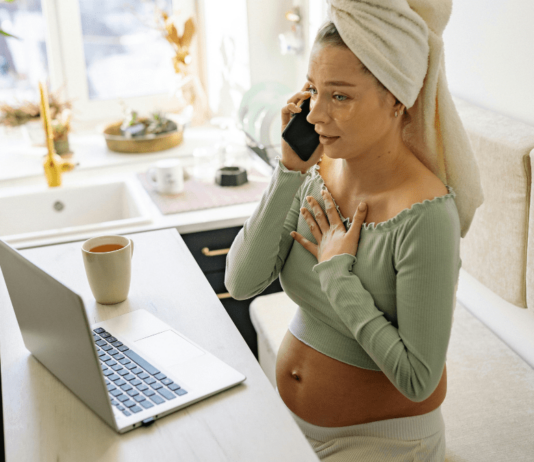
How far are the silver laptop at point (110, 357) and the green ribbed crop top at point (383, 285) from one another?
223 mm

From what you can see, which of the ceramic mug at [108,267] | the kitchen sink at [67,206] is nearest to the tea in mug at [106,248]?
the ceramic mug at [108,267]

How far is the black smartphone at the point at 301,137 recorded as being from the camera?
3.62ft

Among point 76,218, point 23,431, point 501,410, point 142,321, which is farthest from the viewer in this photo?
point 76,218

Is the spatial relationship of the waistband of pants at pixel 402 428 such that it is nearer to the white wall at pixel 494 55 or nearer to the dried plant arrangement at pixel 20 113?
the white wall at pixel 494 55

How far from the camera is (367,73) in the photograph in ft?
3.06

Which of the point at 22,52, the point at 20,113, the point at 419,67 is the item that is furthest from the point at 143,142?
the point at 419,67

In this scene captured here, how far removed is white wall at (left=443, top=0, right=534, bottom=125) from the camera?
1.38m

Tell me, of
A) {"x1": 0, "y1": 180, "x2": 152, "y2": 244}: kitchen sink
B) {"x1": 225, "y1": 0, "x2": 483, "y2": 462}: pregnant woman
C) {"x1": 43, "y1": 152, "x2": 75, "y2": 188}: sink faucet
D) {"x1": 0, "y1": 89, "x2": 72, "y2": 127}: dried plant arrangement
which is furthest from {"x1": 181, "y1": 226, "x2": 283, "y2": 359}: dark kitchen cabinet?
A: {"x1": 0, "y1": 89, "x2": 72, "y2": 127}: dried plant arrangement

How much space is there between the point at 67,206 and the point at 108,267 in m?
1.14

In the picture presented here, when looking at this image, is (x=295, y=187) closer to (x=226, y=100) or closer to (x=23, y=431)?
(x=23, y=431)

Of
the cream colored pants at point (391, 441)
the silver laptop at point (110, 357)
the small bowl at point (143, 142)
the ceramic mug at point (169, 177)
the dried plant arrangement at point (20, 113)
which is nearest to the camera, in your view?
the silver laptop at point (110, 357)

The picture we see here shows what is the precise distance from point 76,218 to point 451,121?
1.58 metres

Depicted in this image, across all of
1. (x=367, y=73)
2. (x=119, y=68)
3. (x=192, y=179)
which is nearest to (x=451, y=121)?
(x=367, y=73)

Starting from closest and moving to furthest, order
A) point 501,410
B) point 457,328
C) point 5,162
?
point 501,410, point 457,328, point 5,162
